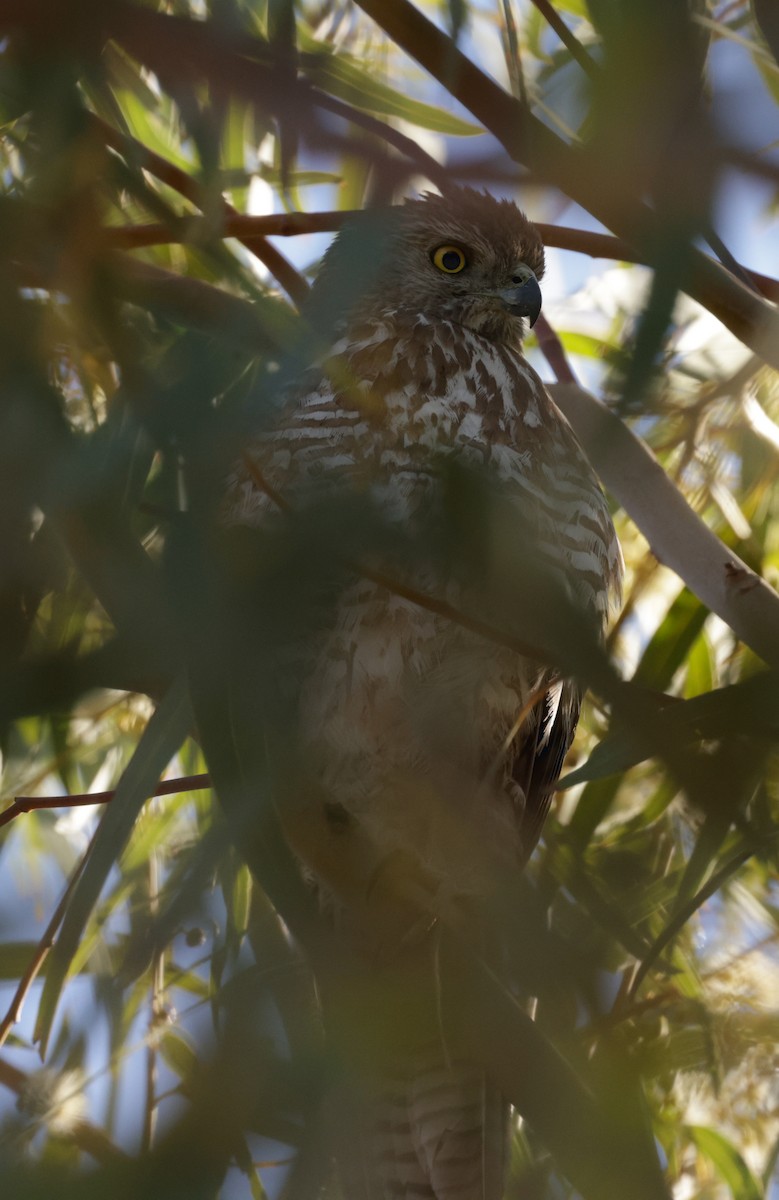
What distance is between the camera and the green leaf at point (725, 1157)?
2.17 m

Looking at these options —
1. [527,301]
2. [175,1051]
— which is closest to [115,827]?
[175,1051]

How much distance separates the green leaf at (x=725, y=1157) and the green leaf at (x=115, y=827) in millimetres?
1254

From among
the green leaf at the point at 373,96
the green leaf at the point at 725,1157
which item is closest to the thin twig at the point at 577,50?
the green leaf at the point at 373,96

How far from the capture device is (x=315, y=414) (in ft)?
7.00

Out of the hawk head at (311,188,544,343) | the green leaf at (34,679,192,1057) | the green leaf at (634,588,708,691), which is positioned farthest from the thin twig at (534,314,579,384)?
the green leaf at (34,679,192,1057)

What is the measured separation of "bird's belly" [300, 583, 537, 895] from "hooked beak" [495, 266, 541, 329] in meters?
0.77

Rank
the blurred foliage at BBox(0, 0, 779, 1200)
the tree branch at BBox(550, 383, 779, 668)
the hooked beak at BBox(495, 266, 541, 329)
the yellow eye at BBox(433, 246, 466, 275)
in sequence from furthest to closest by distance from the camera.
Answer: the yellow eye at BBox(433, 246, 466, 275) → the hooked beak at BBox(495, 266, 541, 329) → the tree branch at BBox(550, 383, 779, 668) → the blurred foliage at BBox(0, 0, 779, 1200)

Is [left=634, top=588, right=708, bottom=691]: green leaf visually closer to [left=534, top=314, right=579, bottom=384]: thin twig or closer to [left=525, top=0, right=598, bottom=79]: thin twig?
[left=534, top=314, right=579, bottom=384]: thin twig

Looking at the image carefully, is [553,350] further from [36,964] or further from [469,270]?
[36,964]

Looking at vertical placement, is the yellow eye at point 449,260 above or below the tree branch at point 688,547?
above

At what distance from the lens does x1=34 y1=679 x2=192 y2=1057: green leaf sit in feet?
3.91

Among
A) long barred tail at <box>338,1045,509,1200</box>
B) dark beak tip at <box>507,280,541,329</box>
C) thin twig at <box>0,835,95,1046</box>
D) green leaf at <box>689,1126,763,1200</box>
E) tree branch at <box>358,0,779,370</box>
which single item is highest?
dark beak tip at <box>507,280,541,329</box>

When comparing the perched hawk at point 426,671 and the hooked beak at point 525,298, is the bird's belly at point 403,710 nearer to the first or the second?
the perched hawk at point 426,671

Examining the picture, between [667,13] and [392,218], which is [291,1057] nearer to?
[392,218]
